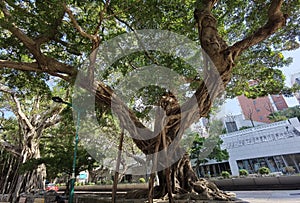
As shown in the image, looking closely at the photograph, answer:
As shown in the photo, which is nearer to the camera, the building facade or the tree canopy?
the tree canopy

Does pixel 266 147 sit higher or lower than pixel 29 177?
higher

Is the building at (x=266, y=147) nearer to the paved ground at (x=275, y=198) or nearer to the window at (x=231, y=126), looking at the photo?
the window at (x=231, y=126)

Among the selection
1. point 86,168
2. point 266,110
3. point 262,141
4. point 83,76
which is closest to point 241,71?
point 83,76

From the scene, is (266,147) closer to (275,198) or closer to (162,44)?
(275,198)

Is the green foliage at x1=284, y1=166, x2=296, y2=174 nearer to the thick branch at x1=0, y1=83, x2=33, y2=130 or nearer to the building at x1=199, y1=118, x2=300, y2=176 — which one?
the building at x1=199, y1=118, x2=300, y2=176

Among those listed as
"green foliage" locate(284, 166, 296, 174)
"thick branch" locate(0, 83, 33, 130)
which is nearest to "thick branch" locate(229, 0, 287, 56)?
"thick branch" locate(0, 83, 33, 130)

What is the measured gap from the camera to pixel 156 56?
609 centimetres

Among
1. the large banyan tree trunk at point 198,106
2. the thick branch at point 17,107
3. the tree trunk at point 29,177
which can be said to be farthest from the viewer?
the tree trunk at point 29,177

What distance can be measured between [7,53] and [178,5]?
5.10 meters

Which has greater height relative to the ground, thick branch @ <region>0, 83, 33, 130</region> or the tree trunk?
thick branch @ <region>0, 83, 33, 130</region>

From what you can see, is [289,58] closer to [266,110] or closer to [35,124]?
[35,124]

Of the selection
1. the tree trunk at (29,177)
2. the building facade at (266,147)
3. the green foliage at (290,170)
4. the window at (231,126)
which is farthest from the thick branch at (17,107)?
the window at (231,126)

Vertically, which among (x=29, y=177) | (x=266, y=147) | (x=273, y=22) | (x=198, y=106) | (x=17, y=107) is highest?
(x=17, y=107)

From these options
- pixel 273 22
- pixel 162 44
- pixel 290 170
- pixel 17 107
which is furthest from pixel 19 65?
pixel 290 170
